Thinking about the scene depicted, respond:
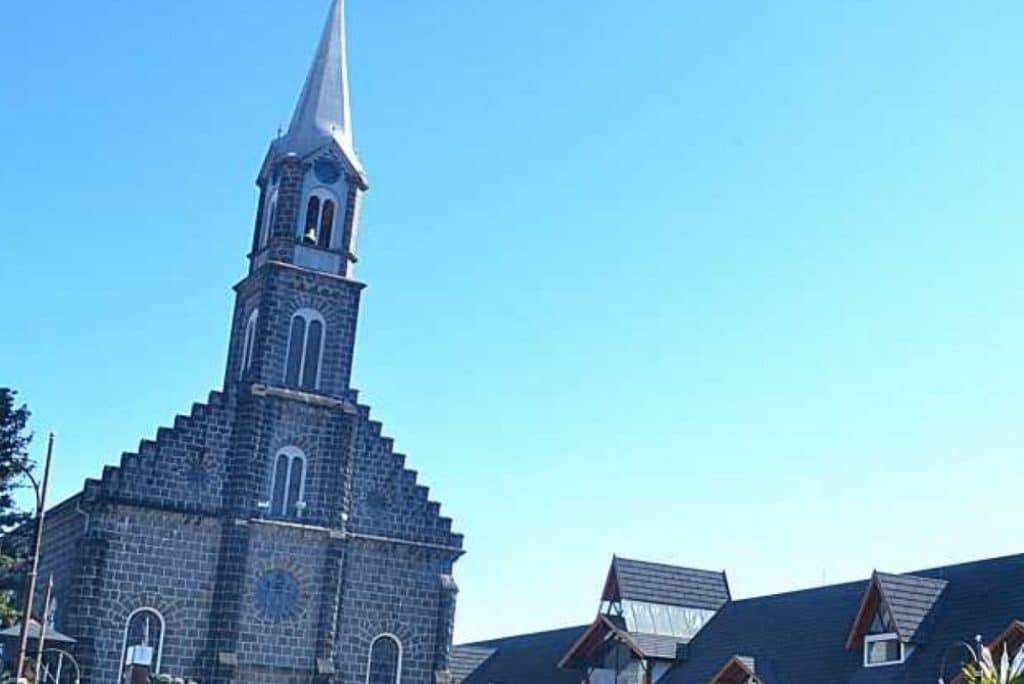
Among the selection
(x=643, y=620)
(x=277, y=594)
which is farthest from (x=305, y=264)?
(x=643, y=620)

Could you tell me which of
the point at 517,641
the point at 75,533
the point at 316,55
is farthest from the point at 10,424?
the point at 517,641

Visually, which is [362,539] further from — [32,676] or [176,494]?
[32,676]

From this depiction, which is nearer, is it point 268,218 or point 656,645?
point 656,645

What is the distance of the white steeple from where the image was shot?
5816 centimetres

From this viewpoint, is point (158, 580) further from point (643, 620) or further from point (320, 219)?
point (643, 620)

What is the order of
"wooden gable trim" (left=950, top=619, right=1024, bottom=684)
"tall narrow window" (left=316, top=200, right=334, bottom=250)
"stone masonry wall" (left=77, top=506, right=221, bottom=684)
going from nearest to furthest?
"wooden gable trim" (left=950, top=619, right=1024, bottom=684) → "stone masonry wall" (left=77, top=506, right=221, bottom=684) → "tall narrow window" (left=316, top=200, right=334, bottom=250)

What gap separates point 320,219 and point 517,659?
21.2m

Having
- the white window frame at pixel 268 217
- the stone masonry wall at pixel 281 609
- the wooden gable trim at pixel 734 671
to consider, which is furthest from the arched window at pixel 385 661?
the white window frame at pixel 268 217

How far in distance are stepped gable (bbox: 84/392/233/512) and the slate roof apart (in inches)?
706

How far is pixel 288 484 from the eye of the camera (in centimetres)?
5494

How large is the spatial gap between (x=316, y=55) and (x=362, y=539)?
20.2m

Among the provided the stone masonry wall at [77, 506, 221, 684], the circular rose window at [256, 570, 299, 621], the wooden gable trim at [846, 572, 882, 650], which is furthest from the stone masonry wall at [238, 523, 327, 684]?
the wooden gable trim at [846, 572, 882, 650]

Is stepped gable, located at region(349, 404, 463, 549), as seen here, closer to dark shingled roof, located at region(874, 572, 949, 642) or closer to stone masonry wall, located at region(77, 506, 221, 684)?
stone masonry wall, located at region(77, 506, 221, 684)

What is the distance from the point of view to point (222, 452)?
5416cm
